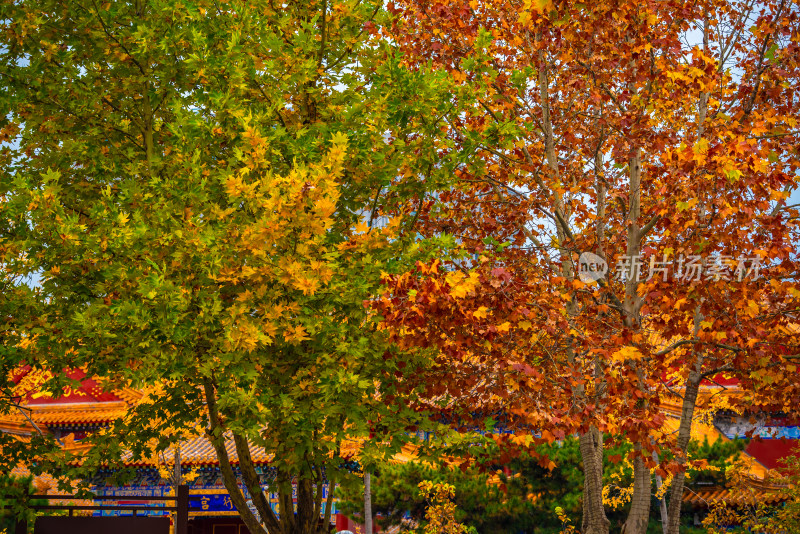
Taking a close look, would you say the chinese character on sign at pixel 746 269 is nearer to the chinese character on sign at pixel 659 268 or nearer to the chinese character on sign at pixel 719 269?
the chinese character on sign at pixel 719 269

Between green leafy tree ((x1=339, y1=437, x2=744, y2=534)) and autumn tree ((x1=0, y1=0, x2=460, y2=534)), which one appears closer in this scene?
autumn tree ((x1=0, y1=0, x2=460, y2=534))

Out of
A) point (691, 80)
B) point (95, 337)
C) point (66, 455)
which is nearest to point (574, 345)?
point (691, 80)

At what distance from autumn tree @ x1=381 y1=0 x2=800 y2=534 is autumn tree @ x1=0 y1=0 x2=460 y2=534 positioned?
573 millimetres

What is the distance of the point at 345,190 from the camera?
715 centimetres

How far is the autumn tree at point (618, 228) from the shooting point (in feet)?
18.3

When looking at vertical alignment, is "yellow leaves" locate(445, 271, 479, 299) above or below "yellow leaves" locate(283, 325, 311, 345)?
above

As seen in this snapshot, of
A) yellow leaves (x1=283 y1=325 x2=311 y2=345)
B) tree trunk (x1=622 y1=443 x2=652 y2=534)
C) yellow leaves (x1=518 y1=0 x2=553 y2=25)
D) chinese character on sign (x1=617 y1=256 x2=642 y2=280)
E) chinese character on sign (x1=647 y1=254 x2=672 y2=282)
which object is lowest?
tree trunk (x1=622 y1=443 x2=652 y2=534)

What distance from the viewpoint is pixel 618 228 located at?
8219 mm

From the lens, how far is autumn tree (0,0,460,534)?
5.56 metres

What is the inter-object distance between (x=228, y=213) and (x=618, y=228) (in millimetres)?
4674

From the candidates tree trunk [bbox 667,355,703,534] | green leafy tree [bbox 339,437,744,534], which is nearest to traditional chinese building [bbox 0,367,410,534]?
green leafy tree [bbox 339,437,744,534]

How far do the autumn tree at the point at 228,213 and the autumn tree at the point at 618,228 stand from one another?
0.57 m

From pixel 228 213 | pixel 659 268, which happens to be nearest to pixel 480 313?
pixel 659 268

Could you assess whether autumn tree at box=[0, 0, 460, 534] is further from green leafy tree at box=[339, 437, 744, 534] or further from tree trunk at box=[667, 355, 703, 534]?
green leafy tree at box=[339, 437, 744, 534]
